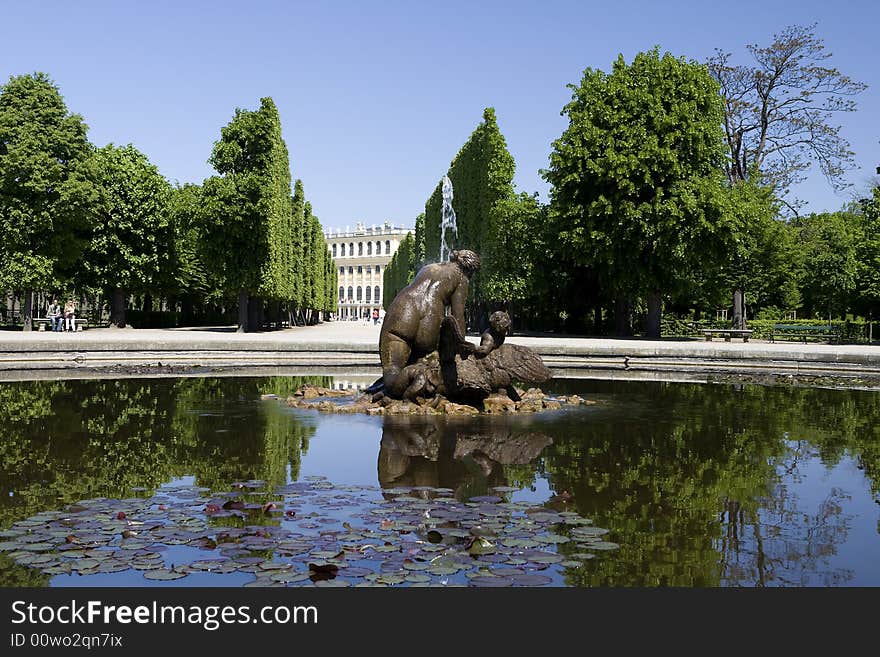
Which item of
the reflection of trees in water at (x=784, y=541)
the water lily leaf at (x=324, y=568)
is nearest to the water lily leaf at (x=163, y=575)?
the water lily leaf at (x=324, y=568)

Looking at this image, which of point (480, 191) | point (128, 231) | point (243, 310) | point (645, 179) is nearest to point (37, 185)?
point (128, 231)

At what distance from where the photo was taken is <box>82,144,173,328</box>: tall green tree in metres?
39.7

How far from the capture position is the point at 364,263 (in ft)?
493

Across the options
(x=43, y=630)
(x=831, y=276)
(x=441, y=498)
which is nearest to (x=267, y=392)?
(x=441, y=498)

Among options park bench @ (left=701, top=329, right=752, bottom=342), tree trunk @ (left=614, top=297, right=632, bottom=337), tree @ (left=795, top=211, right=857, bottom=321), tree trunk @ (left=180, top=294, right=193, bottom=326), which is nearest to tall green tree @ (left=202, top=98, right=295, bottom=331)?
tree trunk @ (left=180, top=294, right=193, bottom=326)

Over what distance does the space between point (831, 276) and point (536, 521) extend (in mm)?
39273

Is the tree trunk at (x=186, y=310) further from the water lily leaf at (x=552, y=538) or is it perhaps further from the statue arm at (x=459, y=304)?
the water lily leaf at (x=552, y=538)

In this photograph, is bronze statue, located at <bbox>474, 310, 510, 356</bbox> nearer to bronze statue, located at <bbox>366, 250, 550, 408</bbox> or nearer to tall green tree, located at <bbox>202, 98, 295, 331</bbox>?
bronze statue, located at <bbox>366, 250, 550, 408</bbox>

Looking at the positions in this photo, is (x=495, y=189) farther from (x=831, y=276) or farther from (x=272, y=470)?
(x=272, y=470)

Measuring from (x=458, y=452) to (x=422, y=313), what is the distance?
3.00m

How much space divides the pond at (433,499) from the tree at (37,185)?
2681cm

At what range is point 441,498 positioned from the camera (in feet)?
18.4

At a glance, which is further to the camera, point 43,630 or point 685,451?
point 685,451

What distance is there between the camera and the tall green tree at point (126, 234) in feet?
130
